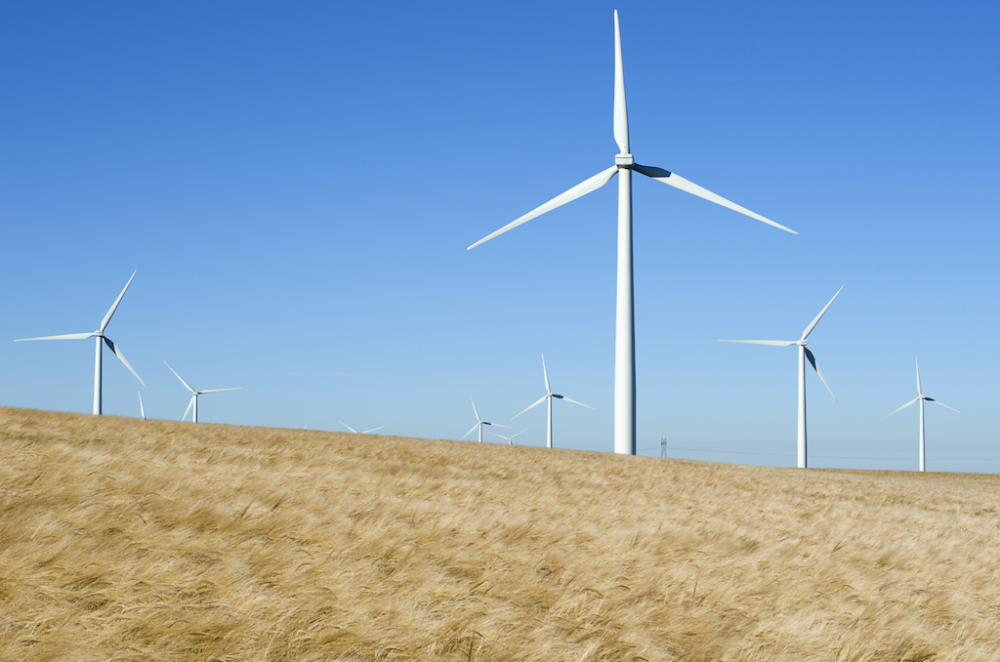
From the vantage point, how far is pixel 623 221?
132 feet

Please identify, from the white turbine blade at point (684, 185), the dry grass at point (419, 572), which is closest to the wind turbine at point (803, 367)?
the white turbine blade at point (684, 185)

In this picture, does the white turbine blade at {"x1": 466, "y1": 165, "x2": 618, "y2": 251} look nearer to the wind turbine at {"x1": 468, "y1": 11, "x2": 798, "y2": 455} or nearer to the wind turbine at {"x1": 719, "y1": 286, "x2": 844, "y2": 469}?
the wind turbine at {"x1": 468, "y1": 11, "x2": 798, "y2": 455}

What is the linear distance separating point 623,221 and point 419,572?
33.8 meters

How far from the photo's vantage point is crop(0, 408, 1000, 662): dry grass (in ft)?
21.4

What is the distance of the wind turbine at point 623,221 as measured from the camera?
37406mm

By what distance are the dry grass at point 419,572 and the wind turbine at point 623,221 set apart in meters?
21.5

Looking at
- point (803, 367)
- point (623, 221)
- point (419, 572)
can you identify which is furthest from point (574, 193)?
point (419, 572)

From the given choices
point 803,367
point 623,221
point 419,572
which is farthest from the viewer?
point 803,367

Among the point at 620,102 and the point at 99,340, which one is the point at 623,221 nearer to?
the point at 620,102

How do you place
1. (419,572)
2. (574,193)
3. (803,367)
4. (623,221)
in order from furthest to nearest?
(803,367)
(574,193)
(623,221)
(419,572)

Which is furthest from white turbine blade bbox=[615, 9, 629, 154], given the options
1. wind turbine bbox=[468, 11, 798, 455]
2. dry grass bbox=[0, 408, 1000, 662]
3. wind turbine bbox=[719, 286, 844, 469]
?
dry grass bbox=[0, 408, 1000, 662]

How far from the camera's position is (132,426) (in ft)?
69.8

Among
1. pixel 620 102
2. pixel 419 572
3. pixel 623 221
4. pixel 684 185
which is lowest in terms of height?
pixel 419 572

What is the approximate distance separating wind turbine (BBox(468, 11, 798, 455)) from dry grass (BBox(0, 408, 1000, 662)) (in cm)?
2152
